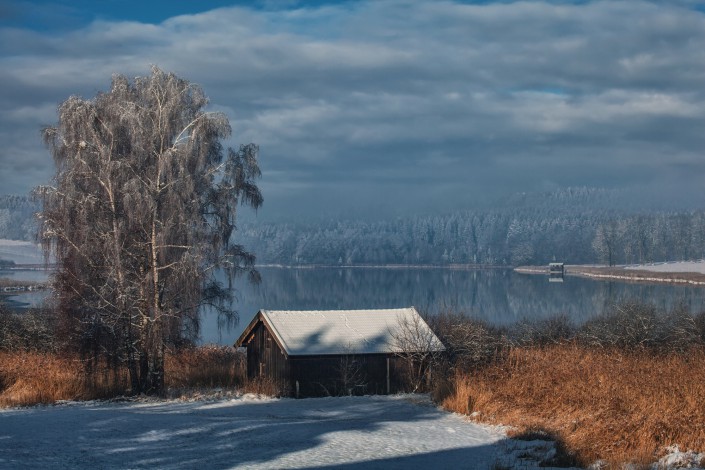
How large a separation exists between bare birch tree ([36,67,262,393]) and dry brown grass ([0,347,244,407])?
40.1 inches

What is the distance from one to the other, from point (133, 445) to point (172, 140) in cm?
1552

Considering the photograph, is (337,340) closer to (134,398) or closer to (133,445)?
(134,398)

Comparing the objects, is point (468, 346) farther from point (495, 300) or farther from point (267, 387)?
point (495, 300)

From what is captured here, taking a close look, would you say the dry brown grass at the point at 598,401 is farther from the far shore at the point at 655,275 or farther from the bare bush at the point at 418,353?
the far shore at the point at 655,275

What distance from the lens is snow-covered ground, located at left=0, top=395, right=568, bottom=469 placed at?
15492 millimetres

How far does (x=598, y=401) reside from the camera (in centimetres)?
2064

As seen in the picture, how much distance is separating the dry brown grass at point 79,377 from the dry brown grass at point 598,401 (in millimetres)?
10901

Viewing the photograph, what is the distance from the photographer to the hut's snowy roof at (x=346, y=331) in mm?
31922

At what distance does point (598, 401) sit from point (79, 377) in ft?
60.0

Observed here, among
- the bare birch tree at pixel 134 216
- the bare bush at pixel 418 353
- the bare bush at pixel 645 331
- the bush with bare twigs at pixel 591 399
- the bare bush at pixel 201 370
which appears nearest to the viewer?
the bush with bare twigs at pixel 591 399

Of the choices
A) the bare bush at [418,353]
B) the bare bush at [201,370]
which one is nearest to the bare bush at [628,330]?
the bare bush at [418,353]

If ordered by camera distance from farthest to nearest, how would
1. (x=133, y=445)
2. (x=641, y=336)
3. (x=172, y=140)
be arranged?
(x=641, y=336) < (x=172, y=140) < (x=133, y=445)

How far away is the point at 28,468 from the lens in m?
14.0

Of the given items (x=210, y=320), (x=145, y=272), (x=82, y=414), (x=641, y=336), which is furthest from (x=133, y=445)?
(x=210, y=320)
